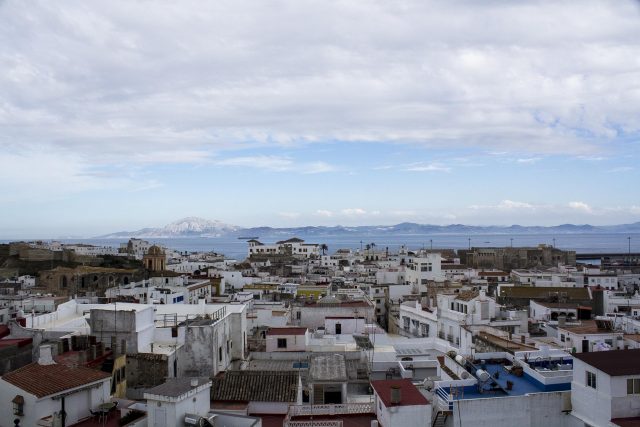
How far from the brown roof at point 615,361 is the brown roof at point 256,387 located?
772 cm

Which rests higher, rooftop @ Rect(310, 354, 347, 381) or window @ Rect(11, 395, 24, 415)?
window @ Rect(11, 395, 24, 415)

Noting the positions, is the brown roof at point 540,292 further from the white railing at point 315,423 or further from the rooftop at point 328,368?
the white railing at point 315,423

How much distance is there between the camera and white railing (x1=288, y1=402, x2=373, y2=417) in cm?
1558

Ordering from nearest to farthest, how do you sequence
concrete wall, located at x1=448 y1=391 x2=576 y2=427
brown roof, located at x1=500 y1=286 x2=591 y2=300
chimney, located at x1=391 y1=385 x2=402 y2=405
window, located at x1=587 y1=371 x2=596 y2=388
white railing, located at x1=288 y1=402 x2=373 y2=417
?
window, located at x1=587 y1=371 x2=596 y2=388
chimney, located at x1=391 y1=385 x2=402 y2=405
concrete wall, located at x1=448 y1=391 x2=576 y2=427
white railing, located at x1=288 y1=402 x2=373 y2=417
brown roof, located at x1=500 y1=286 x2=591 y2=300

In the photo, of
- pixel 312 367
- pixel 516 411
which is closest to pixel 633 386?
pixel 516 411

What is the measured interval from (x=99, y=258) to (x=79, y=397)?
67106 millimetres

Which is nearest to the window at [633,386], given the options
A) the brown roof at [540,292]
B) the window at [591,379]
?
the window at [591,379]

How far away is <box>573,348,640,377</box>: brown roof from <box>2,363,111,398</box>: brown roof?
38.4 feet

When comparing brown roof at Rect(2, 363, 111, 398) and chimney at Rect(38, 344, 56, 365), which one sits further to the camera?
chimney at Rect(38, 344, 56, 365)

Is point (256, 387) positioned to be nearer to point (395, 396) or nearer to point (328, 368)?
point (328, 368)

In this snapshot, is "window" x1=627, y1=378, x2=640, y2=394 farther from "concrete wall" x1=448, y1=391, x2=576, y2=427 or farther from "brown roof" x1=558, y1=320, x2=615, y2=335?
"brown roof" x1=558, y1=320, x2=615, y2=335

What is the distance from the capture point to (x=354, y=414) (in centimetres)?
1606

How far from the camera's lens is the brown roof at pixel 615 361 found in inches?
510

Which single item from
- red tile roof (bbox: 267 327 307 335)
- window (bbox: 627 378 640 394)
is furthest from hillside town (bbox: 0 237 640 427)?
red tile roof (bbox: 267 327 307 335)
